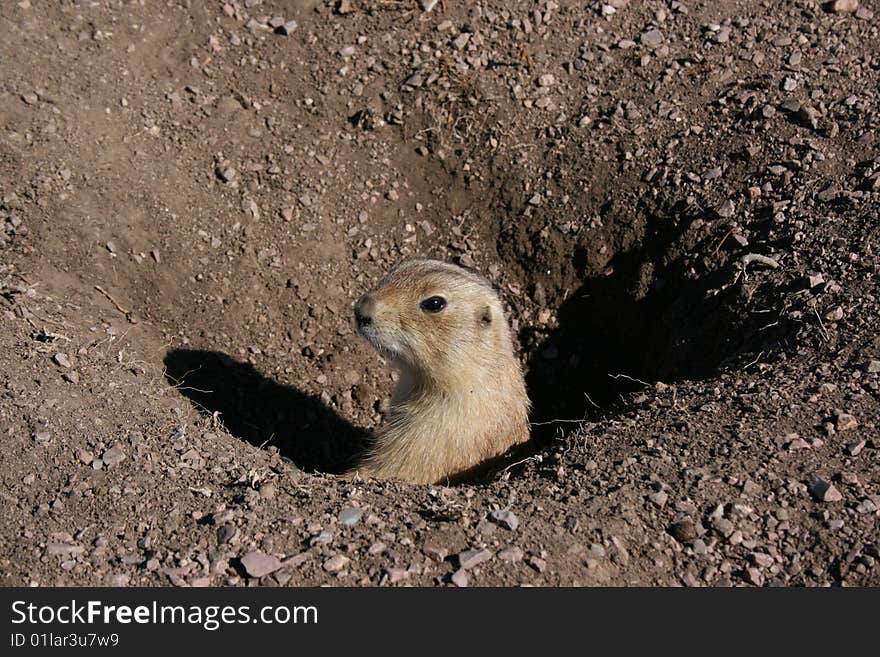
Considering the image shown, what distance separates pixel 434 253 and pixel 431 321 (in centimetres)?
224

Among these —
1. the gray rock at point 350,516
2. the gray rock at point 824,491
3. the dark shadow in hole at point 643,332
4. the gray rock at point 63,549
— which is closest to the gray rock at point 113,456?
the gray rock at point 63,549

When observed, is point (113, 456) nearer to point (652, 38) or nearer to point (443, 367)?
point (443, 367)

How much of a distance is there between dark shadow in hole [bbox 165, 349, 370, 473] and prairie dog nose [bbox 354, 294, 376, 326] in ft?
4.84

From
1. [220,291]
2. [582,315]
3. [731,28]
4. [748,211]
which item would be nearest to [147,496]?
[220,291]

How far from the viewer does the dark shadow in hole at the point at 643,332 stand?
613 cm

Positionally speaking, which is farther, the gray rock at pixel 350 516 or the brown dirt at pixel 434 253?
the brown dirt at pixel 434 253

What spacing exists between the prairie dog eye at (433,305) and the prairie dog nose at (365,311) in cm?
33

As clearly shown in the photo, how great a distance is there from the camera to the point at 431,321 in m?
5.73

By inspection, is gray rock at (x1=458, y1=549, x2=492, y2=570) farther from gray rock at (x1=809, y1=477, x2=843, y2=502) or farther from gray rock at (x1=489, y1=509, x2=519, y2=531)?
gray rock at (x1=809, y1=477, x2=843, y2=502)

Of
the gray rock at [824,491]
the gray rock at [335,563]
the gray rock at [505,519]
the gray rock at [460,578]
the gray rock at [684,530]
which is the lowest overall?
the gray rock at [335,563]

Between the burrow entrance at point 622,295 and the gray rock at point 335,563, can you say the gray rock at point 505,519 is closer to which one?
the gray rock at point 335,563

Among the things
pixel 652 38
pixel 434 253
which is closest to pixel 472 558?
pixel 434 253

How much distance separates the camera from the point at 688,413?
520 cm

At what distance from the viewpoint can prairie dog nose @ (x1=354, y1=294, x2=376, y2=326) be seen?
18.6 ft
